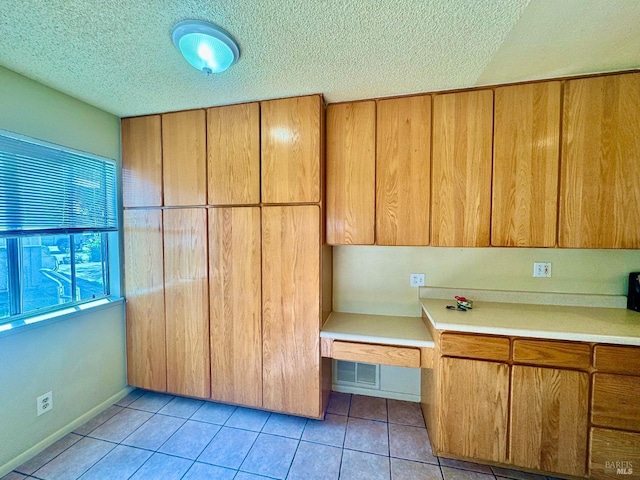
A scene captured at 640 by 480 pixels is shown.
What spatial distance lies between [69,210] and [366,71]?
7.78 feet

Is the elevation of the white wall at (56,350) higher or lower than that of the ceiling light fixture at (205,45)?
lower

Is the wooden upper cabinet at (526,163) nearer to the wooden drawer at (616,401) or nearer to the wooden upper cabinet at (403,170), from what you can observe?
the wooden upper cabinet at (403,170)

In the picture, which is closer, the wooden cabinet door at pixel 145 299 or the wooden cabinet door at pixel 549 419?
the wooden cabinet door at pixel 549 419

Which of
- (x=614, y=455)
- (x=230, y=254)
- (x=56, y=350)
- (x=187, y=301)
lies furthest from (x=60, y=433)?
(x=614, y=455)

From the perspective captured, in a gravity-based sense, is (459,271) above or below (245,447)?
above

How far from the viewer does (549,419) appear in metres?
1.45

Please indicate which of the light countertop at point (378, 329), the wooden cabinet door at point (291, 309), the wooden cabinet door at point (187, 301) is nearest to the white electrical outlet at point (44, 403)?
the wooden cabinet door at point (187, 301)

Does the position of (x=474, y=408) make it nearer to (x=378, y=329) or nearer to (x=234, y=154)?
(x=378, y=329)

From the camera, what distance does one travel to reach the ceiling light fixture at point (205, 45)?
1168mm

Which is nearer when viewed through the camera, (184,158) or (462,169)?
(462,169)

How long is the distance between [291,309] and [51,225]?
1821 millimetres

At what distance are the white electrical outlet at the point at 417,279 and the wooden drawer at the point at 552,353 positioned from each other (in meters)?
0.76

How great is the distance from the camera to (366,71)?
154 centimetres

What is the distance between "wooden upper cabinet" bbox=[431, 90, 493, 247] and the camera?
1.74 meters
